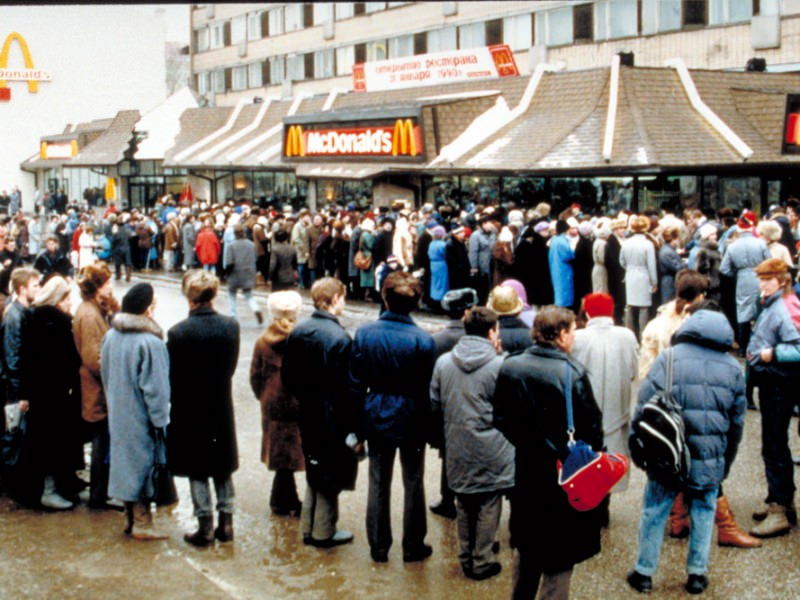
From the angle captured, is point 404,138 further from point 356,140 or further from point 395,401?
point 395,401

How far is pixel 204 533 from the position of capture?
6.96 m

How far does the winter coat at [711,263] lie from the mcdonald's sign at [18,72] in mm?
51381

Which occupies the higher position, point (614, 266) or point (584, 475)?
point (614, 266)

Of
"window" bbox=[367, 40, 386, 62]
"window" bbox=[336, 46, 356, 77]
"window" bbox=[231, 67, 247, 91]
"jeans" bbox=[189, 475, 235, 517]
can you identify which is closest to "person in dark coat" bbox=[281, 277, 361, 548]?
"jeans" bbox=[189, 475, 235, 517]

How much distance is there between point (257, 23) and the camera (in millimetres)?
56625

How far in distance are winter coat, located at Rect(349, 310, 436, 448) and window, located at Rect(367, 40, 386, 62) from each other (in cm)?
4111

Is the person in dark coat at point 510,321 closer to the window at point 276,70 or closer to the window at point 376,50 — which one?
the window at point 376,50

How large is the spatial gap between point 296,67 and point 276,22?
3.17m

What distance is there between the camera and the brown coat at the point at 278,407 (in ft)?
23.8

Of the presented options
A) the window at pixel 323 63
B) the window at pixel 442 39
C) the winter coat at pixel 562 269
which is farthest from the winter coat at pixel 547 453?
the window at pixel 323 63

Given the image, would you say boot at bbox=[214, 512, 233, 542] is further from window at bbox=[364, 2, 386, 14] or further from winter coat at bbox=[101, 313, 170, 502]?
window at bbox=[364, 2, 386, 14]

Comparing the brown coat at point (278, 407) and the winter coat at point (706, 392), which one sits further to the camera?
the brown coat at point (278, 407)

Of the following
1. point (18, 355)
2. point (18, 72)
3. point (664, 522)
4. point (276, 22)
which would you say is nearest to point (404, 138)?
point (18, 355)

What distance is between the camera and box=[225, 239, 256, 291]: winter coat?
655 inches
